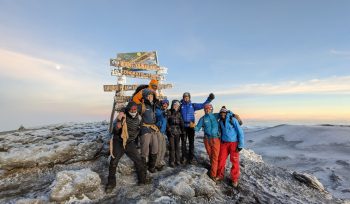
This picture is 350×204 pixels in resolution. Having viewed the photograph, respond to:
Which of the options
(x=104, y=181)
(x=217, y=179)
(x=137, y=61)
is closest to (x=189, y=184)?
(x=217, y=179)

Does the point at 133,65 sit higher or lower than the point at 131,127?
higher

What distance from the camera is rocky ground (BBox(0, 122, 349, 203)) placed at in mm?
7574

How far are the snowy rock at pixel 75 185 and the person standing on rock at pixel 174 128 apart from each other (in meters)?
2.75

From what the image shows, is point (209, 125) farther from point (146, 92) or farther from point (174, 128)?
point (146, 92)

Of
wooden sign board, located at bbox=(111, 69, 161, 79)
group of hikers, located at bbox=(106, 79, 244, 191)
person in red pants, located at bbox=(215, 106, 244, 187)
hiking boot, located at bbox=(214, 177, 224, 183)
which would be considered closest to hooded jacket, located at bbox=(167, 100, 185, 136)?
group of hikers, located at bbox=(106, 79, 244, 191)

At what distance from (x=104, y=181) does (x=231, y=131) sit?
175 inches

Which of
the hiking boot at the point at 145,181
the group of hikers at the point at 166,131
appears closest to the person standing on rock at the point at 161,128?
the group of hikers at the point at 166,131

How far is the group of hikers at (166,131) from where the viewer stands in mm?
8227

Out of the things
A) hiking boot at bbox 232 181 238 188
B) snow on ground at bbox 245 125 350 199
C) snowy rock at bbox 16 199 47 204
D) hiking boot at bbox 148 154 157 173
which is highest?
hiking boot at bbox 148 154 157 173

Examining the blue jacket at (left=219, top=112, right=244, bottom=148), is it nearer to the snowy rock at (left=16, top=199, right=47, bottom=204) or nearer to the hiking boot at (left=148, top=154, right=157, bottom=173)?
the hiking boot at (left=148, top=154, right=157, bottom=173)

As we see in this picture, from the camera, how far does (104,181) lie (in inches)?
333

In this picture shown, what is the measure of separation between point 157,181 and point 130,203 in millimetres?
1512

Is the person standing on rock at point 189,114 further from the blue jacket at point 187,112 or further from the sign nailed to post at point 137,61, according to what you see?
the sign nailed to post at point 137,61

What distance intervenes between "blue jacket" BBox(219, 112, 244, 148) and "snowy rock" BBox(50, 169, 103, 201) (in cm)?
430
